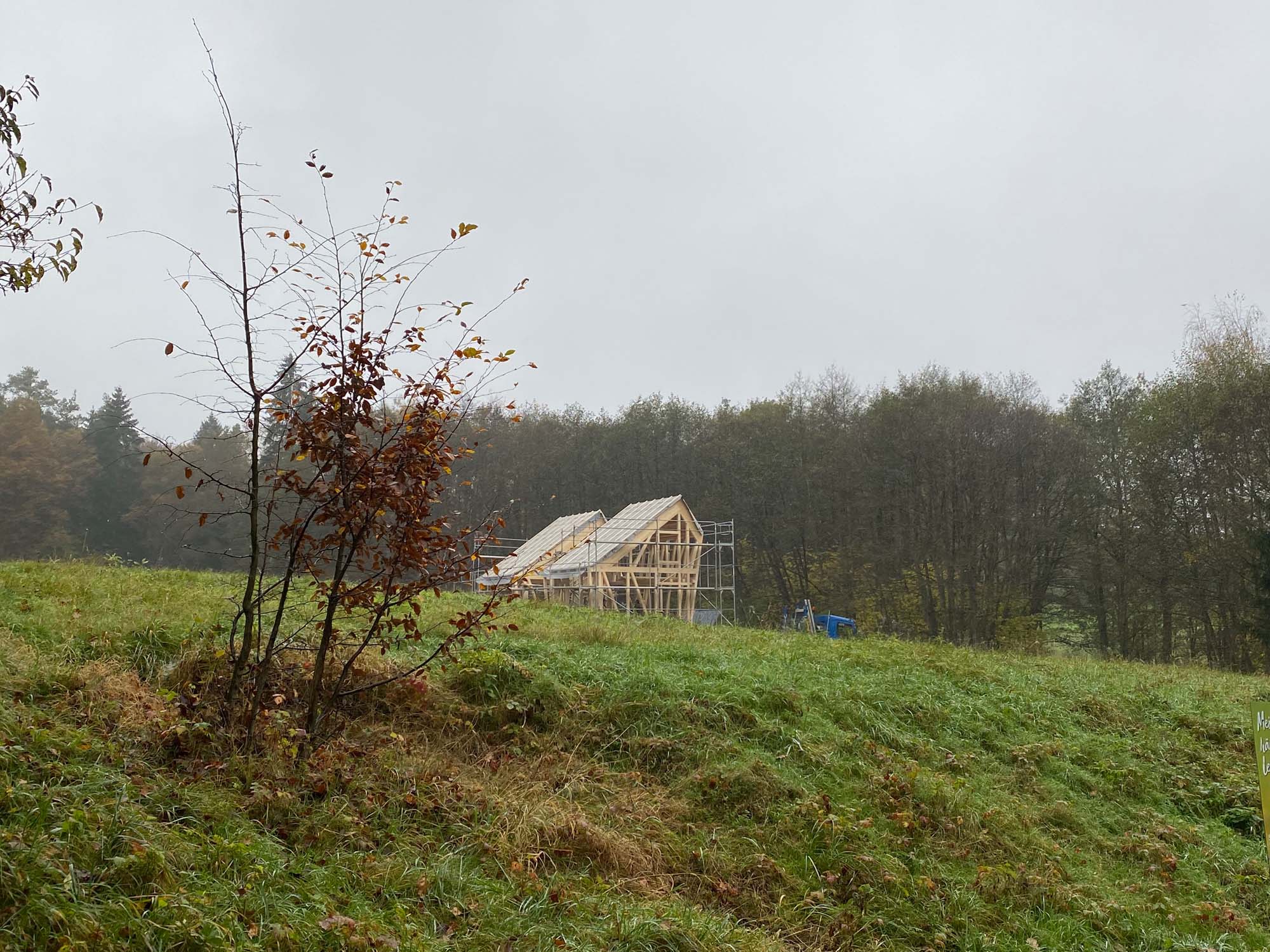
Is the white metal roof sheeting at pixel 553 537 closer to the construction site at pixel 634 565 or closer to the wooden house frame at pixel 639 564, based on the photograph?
the construction site at pixel 634 565

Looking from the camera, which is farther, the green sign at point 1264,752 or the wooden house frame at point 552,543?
the wooden house frame at point 552,543

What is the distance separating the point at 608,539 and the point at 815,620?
21.3ft

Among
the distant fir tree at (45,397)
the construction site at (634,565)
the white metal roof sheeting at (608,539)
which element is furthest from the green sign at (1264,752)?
the distant fir tree at (45,397)

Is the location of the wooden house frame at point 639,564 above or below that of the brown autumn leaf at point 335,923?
above

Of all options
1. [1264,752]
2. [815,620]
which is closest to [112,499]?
[815,620]

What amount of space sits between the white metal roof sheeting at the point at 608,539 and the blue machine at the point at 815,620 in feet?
14.7

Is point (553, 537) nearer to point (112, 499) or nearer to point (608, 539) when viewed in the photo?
point (608, 539)

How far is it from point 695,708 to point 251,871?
3815 mm

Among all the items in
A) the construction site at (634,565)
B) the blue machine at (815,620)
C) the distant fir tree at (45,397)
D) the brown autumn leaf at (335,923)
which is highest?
the distant fir tree at (45,397)

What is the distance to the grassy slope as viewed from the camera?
338cm

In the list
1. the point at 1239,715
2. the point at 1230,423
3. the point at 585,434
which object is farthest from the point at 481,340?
the point at 585,434

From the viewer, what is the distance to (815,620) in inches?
1000

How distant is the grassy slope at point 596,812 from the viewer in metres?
3.38

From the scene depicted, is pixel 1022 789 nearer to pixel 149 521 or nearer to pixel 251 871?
pixel 251 871
